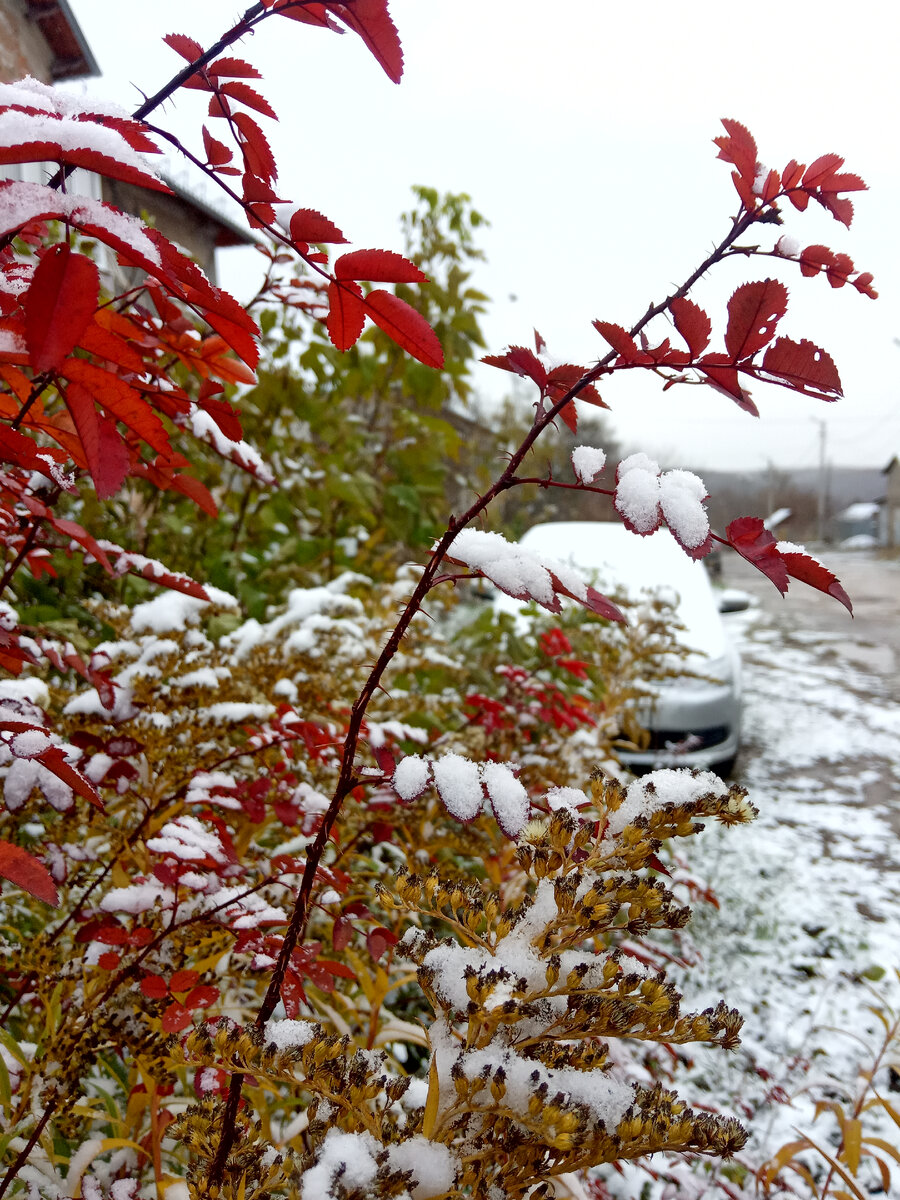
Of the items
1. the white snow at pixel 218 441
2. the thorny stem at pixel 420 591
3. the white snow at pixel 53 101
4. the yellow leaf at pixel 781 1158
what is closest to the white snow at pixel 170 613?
the white snow at pixel 218 441

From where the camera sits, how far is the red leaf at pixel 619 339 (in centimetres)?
64

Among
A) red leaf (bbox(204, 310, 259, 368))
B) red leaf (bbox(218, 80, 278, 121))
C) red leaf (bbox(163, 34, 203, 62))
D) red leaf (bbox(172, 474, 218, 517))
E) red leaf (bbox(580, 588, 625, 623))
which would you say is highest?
red leaf (bbox(163, 34, 203, 62))

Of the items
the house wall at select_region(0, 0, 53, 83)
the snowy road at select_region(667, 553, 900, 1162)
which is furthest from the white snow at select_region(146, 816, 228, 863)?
the house wall at select_region(0, 0, 53, 83)

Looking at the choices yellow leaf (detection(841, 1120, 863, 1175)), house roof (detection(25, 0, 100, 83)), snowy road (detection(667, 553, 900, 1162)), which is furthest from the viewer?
house roof (detection(25, 0, 100, 83))

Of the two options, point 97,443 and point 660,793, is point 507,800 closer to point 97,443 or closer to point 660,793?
point 660,793

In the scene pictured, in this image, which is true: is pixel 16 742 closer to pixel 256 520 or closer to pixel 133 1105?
pixel 133 1105

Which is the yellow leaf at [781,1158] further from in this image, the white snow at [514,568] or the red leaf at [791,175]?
the red leaf at [791,175]

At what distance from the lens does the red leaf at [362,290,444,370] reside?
62cm

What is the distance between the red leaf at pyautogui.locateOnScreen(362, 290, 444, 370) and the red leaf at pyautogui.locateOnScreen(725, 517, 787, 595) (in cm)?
28

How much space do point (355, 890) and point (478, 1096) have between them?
3.27ft

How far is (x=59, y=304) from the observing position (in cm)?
44

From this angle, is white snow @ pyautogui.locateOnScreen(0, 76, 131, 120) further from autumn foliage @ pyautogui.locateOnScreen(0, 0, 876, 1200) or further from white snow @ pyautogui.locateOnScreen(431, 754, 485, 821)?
white snow @ pyautogui.locateOnScreen(431, 754, 485, 821)

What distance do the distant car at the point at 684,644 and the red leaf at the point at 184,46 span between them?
262 centimetres

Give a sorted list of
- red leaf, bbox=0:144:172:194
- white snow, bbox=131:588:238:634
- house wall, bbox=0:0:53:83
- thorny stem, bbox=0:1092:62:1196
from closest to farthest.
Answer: red leaf, bbox=0:144:172:194 → thorny stem, bbox=0:1092:62:1196 → white snow, bbox=131:588:238:634 → house wall, bbox=0:0:53:83
